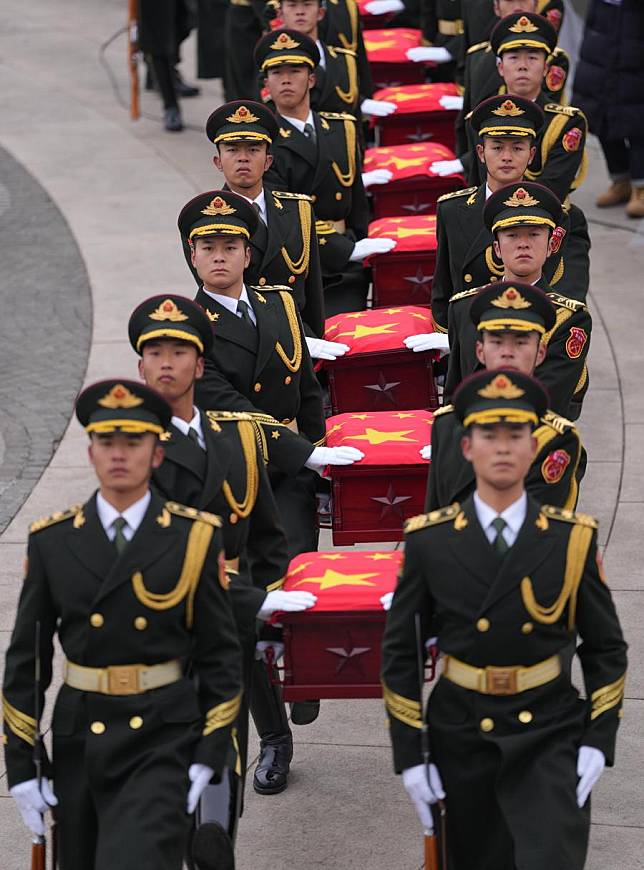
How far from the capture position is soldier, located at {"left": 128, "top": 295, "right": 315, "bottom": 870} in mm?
5664

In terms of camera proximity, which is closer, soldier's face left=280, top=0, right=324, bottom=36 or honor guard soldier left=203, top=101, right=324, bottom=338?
honor guard soldier left=203, top=101, right=324, bottom=338

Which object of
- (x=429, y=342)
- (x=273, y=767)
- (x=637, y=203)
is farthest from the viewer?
(x=637, y=203)

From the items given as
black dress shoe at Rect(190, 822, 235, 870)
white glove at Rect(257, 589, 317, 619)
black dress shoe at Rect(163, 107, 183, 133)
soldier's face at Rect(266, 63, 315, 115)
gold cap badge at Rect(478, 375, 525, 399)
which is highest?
gold cap badge at Rect(478, 375, 525, 399)

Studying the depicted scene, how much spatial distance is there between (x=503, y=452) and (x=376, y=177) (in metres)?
5.00

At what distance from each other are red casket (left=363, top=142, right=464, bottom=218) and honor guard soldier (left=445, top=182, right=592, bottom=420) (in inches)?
99.4

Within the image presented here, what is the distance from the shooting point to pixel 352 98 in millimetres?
10617

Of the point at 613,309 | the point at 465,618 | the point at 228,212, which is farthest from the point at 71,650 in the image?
the point at 613,309

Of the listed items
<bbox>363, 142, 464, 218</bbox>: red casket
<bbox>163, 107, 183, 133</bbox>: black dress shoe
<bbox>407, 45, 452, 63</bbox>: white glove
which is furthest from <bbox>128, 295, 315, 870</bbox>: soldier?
<bbox>163, 107, 183, 133</bbox>: black dress shoe

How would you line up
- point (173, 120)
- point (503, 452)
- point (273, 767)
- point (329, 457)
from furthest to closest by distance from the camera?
point (173, 120)
point (329, 457)
point (273, 767)
point (503, 452)

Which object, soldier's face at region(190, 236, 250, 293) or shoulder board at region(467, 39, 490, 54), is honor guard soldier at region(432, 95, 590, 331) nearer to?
soldier's face at region(190, 236, 250, 293)

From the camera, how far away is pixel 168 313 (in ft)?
19.0

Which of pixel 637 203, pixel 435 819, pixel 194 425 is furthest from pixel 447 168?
pixel 435 819

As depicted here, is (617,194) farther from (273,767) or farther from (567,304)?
(273,767)

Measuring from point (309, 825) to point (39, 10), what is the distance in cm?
1503
